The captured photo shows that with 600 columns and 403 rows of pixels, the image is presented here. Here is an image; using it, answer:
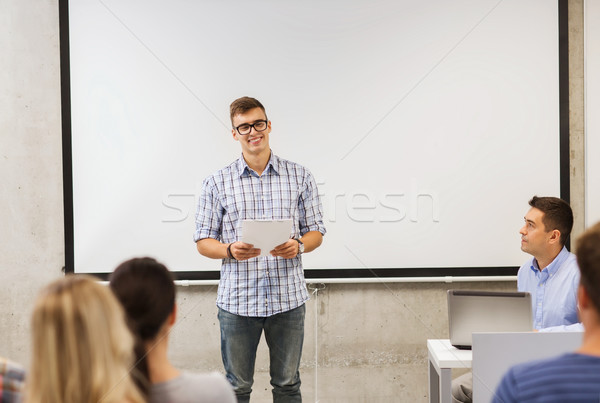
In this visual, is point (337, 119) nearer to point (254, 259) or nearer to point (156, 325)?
point (254, 259)

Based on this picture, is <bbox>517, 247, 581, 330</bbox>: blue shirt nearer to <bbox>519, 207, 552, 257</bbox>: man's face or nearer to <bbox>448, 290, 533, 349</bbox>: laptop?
<bbox>519, 207, 552, 257</bbox>: man's face

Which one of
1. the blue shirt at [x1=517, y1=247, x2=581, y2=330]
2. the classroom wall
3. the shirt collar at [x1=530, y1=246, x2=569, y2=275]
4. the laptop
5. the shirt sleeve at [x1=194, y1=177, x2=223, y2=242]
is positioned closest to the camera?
the laptop

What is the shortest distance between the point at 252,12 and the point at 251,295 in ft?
6.28

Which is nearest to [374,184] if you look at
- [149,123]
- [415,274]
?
[415,274]

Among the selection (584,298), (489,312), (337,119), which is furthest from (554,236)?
(584,298)

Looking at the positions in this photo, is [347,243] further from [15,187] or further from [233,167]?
[15,187]

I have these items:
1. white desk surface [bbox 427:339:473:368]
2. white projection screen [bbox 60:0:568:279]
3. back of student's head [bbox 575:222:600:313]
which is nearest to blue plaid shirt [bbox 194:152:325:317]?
white desk surface [bbox 427:339:473:368]

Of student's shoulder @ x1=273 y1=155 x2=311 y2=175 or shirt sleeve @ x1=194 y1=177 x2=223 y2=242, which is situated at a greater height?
student's shoulder @ x1=273 y1=155 x2=311 y2=175

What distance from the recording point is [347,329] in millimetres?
3648

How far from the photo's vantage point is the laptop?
2123mm

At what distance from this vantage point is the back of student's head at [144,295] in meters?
1.20

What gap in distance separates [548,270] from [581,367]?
A: 169 centimetres

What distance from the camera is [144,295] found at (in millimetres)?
1206

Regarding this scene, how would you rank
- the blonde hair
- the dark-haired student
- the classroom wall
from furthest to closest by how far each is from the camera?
the classroom wall < the dark-haired student < the blonde hair
